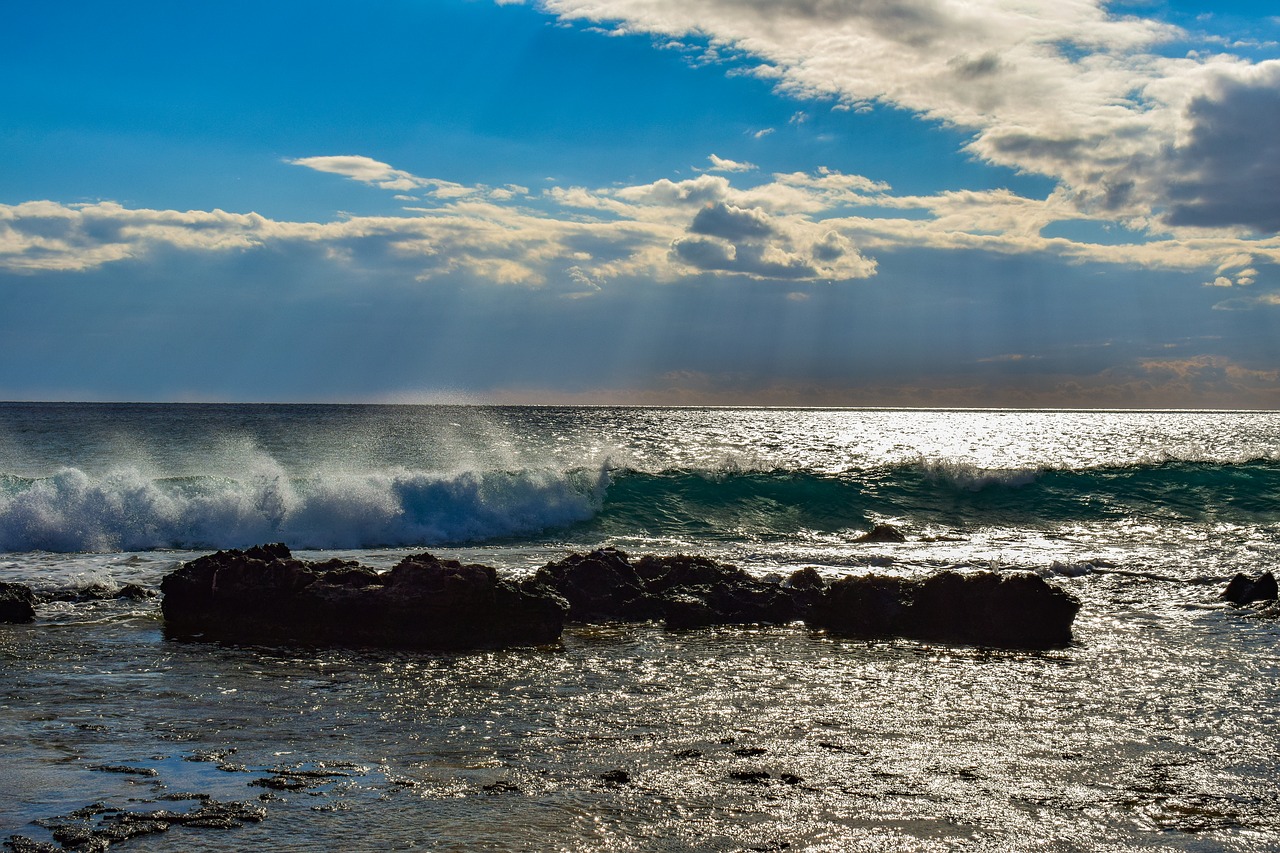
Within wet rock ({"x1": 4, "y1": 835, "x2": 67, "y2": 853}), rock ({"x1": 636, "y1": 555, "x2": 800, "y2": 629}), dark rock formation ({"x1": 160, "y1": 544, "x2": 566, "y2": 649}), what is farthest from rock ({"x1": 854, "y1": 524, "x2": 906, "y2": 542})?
wet rock ({"x1": 4, "y1": 835, "x2": 67, "y2": 853})

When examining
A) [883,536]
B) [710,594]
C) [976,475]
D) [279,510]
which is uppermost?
[976,475]

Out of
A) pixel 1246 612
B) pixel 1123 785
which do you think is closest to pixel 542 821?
pixel 1123 785

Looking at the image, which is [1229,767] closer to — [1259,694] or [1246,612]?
[1259,694]

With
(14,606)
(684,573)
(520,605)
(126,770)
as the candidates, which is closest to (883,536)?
(684,573)

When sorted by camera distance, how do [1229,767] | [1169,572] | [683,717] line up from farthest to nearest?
[1169,572] → [683,717] → [1229,767]

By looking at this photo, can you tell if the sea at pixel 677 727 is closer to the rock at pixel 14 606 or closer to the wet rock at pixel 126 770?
the wet rock at pixel 126 770

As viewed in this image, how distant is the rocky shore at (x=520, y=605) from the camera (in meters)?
12.3

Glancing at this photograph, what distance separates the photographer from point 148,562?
59.1ft

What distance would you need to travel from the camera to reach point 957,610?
1299cm

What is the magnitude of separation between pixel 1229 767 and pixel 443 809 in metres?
5.73

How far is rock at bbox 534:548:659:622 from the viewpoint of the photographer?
44.9 ft

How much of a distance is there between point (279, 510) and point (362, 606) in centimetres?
1418

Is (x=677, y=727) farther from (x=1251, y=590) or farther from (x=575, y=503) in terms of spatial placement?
(x=575, y=503)

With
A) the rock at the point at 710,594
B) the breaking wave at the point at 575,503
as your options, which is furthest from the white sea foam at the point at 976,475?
the rock at the point at 710,594
